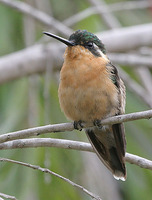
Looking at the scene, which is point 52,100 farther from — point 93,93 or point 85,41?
point 93,93

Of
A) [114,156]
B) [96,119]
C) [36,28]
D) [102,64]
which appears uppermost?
[36,28]

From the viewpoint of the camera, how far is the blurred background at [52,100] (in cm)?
541

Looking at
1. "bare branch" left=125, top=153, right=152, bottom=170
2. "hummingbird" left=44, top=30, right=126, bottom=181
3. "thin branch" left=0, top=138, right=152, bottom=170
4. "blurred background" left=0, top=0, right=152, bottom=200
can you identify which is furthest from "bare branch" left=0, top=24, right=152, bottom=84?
"bare branch" left=125, top=153, right=152, bottom=170

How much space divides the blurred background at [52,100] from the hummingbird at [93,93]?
0.65 meters

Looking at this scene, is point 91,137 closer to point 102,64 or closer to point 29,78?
point 102,64

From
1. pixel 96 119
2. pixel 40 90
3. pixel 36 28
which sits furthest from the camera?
pixel 36 28

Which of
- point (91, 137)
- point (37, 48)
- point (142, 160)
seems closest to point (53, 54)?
point (37, 48)

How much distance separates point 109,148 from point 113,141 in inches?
4.0

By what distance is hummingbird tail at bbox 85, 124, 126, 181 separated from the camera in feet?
16.1

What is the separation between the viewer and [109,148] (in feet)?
16.7

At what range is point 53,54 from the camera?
22.9ft

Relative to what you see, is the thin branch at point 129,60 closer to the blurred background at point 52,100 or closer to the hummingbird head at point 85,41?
the blurred background at point 52,100

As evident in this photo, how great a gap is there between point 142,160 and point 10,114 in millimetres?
2652

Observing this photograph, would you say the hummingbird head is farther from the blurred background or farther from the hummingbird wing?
the blurred background
